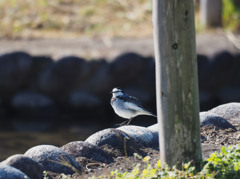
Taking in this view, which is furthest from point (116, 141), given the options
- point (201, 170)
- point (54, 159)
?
point (201, 170)

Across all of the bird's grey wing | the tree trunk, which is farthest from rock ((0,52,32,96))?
the tree trunk

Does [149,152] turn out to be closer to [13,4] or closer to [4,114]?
[4,114]

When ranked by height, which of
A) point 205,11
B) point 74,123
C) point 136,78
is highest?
point 205,11

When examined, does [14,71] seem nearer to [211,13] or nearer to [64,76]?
[64,76]

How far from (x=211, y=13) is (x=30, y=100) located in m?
5.50

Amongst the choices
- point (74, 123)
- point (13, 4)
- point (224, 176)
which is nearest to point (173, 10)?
point (224, 176)

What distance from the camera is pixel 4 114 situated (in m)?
10.6

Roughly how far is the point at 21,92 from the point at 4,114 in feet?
1.93

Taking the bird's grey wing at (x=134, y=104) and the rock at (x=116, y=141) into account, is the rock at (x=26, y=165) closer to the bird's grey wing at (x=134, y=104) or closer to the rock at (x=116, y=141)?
the rock at (x=116, y=141)

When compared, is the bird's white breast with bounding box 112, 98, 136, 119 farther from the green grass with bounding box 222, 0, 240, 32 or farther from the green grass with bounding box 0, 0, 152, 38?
the green grass with bounding box 222, 0, 240, 32

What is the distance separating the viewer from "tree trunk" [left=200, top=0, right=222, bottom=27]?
42.8 feet

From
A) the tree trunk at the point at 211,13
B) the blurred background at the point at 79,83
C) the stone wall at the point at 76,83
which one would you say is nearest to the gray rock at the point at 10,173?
the blurred background at the point at 79,83

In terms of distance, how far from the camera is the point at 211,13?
1309cm

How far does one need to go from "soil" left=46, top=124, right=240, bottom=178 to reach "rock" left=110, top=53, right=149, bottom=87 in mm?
5331
